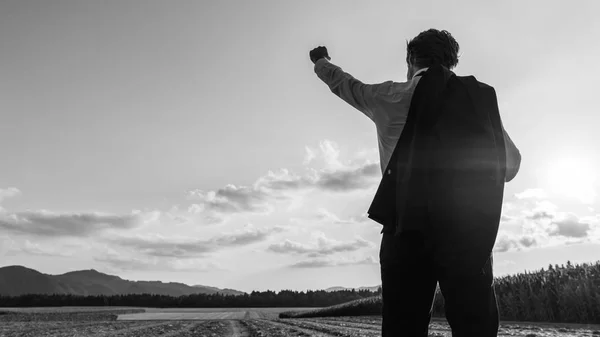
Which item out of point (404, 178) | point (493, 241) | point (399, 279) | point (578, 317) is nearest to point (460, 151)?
point (404, 178)

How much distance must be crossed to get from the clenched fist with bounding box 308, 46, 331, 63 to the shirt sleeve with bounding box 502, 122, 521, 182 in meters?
1.15

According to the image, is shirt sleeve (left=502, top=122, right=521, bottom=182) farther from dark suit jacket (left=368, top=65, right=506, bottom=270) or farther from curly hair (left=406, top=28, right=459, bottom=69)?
curly hair (left=406, top=28, right=459, bottom=69)

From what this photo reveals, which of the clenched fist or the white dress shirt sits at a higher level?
the clenched fist

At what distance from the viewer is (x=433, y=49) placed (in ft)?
8.52

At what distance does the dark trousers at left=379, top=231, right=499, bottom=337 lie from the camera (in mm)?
2135

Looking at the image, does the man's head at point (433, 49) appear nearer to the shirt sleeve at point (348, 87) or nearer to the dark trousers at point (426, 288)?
the shirt sleeve at point (348, 87)

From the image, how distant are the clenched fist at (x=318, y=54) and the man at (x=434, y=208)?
51 cm

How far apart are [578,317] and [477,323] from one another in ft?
24.9

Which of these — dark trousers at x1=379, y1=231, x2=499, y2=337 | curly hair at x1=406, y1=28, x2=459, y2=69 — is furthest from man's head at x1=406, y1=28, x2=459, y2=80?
dark trousers at x1=379, y1=231, x2=499, y2=337

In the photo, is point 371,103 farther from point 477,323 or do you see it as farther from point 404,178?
point 477,323

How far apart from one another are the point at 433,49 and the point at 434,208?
960 millimetres

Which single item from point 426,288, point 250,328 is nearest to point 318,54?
point 426,288

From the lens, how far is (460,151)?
2.21 meters

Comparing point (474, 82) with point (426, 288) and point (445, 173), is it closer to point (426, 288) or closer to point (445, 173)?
point (445, 173)
